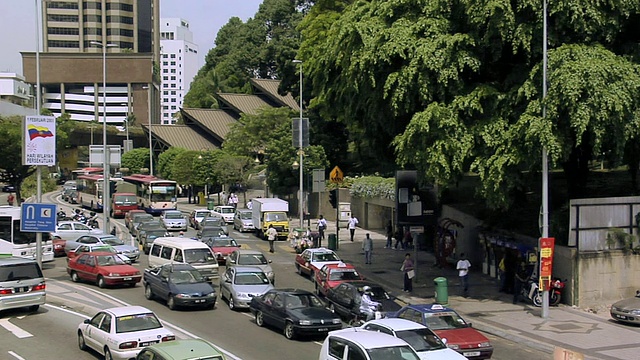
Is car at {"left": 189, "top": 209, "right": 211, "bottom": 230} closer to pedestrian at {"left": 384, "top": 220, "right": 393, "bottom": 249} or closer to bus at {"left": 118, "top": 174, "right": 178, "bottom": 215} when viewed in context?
bus at {"left": 118, "top": 174, "right": 178, "bottom": 215}

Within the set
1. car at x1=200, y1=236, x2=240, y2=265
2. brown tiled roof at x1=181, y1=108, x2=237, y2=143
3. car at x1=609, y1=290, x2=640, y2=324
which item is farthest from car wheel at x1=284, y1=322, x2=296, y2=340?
brown tiled roof at x1=181, y1=108, x2=237, y2=143

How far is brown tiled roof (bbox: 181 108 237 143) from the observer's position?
323 ft

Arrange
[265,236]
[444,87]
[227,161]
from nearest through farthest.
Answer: [444,87], [265,236], [227,161]

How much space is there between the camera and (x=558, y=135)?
23.8 metres

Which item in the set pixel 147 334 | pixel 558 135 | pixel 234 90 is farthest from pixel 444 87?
pixel 234 90

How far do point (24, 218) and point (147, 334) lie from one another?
14.8m

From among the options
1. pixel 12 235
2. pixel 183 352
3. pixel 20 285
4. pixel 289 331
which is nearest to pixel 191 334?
pixel 289 331

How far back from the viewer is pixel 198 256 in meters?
29.6

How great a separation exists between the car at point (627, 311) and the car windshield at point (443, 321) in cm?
758

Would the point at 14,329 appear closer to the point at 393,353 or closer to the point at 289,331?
the point at 289,331

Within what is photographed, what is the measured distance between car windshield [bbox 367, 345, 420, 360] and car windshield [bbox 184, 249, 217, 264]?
17.0 m

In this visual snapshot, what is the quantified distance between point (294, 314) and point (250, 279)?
5.29 metres

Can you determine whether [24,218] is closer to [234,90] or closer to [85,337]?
[85,337]

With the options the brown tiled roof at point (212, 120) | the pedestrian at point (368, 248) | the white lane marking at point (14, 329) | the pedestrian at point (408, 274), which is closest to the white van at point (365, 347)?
the white lane marking at point (14, 329)
